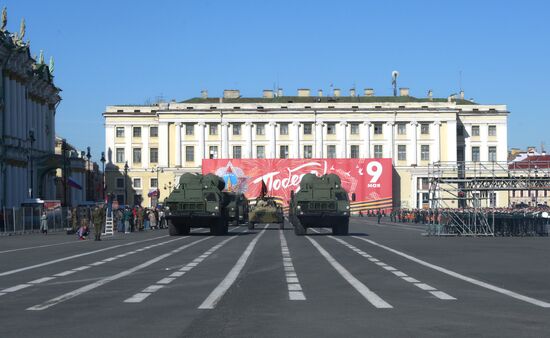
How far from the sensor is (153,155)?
150 metres

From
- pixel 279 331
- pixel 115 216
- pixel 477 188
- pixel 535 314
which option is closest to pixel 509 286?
pixel 535 314

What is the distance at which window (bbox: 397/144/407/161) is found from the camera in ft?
482

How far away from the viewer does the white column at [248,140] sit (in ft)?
483

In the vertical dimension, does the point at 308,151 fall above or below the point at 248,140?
below

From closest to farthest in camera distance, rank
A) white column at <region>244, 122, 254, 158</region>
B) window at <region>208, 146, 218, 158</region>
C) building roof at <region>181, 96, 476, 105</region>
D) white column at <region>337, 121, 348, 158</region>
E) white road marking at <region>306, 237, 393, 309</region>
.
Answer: white road marking at <region>306, 237, 393, 309</region> < white column at <region>337, 121, 348, 158</region> < white column at <region>244, 122, 254, 158</region> < window at <region>208, 146, 218, 158</region> < building roof at <region>181, 96, 476, 105</region>

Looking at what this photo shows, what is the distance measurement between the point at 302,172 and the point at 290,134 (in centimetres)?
1469

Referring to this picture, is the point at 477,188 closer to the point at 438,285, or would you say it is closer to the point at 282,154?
the point at 438,285

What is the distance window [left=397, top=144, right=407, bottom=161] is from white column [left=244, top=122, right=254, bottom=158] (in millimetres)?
22791

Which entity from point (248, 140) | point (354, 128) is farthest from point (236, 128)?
point (354, 128)

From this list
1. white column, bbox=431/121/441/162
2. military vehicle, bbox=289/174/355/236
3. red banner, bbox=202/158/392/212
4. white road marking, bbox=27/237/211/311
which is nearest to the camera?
white road marking, bbox=27/237/211/311

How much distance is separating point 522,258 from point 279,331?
19495mm

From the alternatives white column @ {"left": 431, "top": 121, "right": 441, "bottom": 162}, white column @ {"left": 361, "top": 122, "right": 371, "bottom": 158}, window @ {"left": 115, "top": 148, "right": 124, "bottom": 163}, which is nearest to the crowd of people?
window @ {"left": 115, "top": 148, "right": 124, "bottom": 163}

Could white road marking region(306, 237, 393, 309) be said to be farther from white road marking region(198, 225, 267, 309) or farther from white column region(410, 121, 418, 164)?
white column region(410, 121, 418, 164)

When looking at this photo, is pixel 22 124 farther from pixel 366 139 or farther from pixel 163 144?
pixel 366 139
